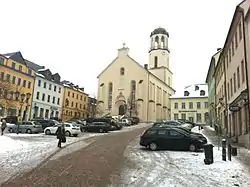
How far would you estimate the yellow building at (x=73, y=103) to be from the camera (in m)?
73.3

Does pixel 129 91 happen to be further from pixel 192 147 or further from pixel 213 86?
pixel 192 147

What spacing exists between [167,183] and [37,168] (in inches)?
221

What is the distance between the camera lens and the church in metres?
68.8

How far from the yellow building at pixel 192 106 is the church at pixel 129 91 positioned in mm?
4442

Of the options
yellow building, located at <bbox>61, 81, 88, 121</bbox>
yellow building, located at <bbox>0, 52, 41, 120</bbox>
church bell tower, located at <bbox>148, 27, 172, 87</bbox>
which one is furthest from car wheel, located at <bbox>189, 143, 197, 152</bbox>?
church bell tower, located at <bbox>148, 27, 172, 87</bbox>

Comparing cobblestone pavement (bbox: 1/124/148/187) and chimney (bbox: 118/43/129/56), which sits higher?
chimney (bbox: 118/43/129/56)

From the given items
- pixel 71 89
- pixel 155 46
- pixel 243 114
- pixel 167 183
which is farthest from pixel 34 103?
pixel 167 183

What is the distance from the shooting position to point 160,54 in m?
84.5

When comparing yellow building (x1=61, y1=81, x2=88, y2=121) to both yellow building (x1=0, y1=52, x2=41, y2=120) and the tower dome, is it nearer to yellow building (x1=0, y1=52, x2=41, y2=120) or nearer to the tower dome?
yellow building (x1=0, y1=52, x2=41, y2=120)

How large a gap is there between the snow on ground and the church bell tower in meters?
69.8

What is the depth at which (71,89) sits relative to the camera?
7656cm

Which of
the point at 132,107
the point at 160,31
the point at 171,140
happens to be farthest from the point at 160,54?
the point at 171,140

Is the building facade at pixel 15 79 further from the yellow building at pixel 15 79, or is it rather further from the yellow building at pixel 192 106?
the yellow building at pixel 192 106

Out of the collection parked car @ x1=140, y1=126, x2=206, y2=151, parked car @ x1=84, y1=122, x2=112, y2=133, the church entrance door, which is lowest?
parked car @ x1=140, y1=126, x2=206, y2=151
